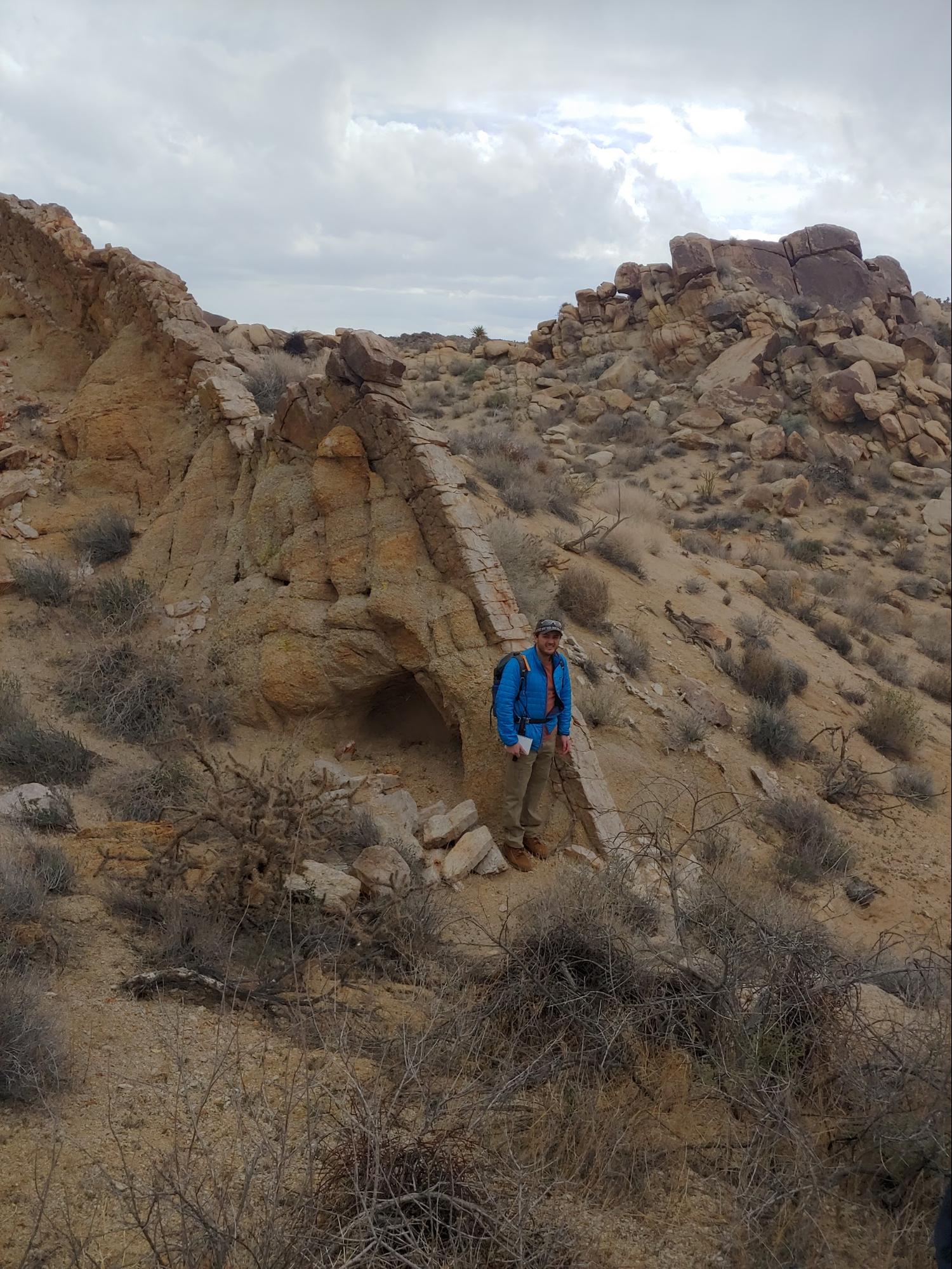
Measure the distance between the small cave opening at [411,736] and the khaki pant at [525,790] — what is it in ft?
2.45

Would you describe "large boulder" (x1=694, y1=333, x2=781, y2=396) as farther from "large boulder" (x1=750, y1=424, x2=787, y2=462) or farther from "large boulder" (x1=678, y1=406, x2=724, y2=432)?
"large boulder" (x1=750, y1=424, x2=787, y2=462)

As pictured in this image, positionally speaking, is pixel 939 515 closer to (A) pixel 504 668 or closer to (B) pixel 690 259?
(B) pixel 690 259

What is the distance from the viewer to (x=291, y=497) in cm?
834

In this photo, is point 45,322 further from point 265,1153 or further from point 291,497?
point 265,1153

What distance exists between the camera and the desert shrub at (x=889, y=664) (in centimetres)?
1308

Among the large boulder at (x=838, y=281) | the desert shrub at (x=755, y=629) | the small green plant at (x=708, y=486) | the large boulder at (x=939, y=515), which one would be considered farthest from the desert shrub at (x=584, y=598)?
the large boulder at (x=838, y=281)

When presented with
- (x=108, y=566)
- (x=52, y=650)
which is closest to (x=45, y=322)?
(x=108, y=566)

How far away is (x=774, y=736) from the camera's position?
991 centimetres

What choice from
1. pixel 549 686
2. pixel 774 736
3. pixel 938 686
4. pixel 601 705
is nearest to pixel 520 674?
pixel 549 686

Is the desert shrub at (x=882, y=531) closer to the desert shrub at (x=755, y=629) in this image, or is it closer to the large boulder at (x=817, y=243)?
the desert shrub at (x=755, y=629)

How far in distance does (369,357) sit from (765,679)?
6314 millimetres

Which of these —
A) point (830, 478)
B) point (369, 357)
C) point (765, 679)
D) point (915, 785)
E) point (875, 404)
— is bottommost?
point (915, 785)

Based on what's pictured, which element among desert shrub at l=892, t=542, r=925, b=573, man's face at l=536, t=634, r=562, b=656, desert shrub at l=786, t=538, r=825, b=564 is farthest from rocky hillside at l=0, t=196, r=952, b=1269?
desert shrub at l=786, t=538, r=825, b=564

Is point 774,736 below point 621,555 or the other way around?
below
